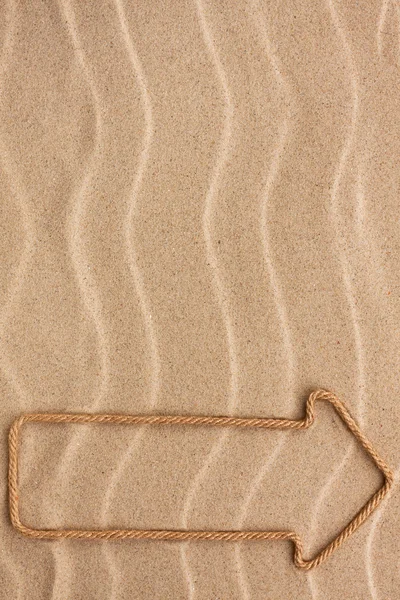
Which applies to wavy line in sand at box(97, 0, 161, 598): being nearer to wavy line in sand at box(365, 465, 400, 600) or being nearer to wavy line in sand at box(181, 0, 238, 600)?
wavy line in sand at box(181, 0, 238, 600)

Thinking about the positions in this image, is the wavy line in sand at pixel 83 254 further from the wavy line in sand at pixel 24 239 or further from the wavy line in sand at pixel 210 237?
the wavy line in sand at pixel 210 237

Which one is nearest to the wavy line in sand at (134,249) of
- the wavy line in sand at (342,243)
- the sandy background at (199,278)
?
the sandy background at (199,278)

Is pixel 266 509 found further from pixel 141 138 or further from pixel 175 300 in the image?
pixel 141 138

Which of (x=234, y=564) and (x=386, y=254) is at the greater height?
(x=386, y=254)

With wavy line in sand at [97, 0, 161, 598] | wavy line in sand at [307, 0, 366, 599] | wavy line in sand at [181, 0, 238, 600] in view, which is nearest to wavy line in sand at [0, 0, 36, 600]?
wavy line in sand at [97, 0, 161, 598]

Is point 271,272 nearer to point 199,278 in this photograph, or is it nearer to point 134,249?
point 199,278

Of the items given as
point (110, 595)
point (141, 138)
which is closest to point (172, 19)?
point (141, 138)

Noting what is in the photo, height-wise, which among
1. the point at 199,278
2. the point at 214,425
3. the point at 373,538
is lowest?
the point at 373,538

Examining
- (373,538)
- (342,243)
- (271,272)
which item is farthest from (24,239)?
(373,538)
